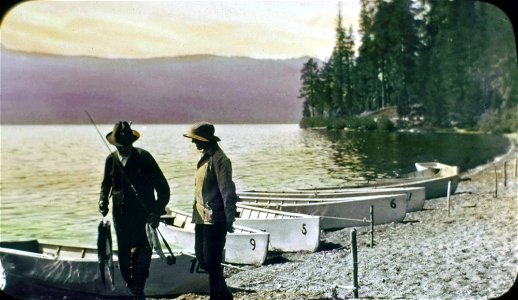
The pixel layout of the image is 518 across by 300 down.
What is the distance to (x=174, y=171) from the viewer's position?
5.87 meters

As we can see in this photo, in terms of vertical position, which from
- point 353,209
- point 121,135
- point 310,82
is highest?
point 310,82

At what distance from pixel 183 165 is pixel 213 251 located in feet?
4.92

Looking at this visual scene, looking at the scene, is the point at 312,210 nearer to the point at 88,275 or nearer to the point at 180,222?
the point at 180,222

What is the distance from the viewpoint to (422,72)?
30.7 m

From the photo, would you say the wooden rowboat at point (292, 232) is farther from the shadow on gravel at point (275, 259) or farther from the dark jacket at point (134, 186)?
the dark jacket at point (134, 186)

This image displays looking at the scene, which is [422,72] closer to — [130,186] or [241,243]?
[241,243]

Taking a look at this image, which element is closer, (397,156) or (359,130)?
(359,130)

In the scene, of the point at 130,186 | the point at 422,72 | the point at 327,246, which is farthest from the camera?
the point at 422,72

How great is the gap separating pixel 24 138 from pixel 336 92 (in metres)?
31.9

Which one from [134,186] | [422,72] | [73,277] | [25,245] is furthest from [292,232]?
[422,72]

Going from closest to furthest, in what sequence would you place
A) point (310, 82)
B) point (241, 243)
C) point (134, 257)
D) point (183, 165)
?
point (134, 257) < point (183, 165) < point (241, 243) < point (310, 82)

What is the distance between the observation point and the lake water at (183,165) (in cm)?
553

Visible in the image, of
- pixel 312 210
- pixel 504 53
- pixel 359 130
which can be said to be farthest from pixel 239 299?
pixel 504 53

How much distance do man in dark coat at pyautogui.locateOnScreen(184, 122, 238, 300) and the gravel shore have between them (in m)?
1.32
